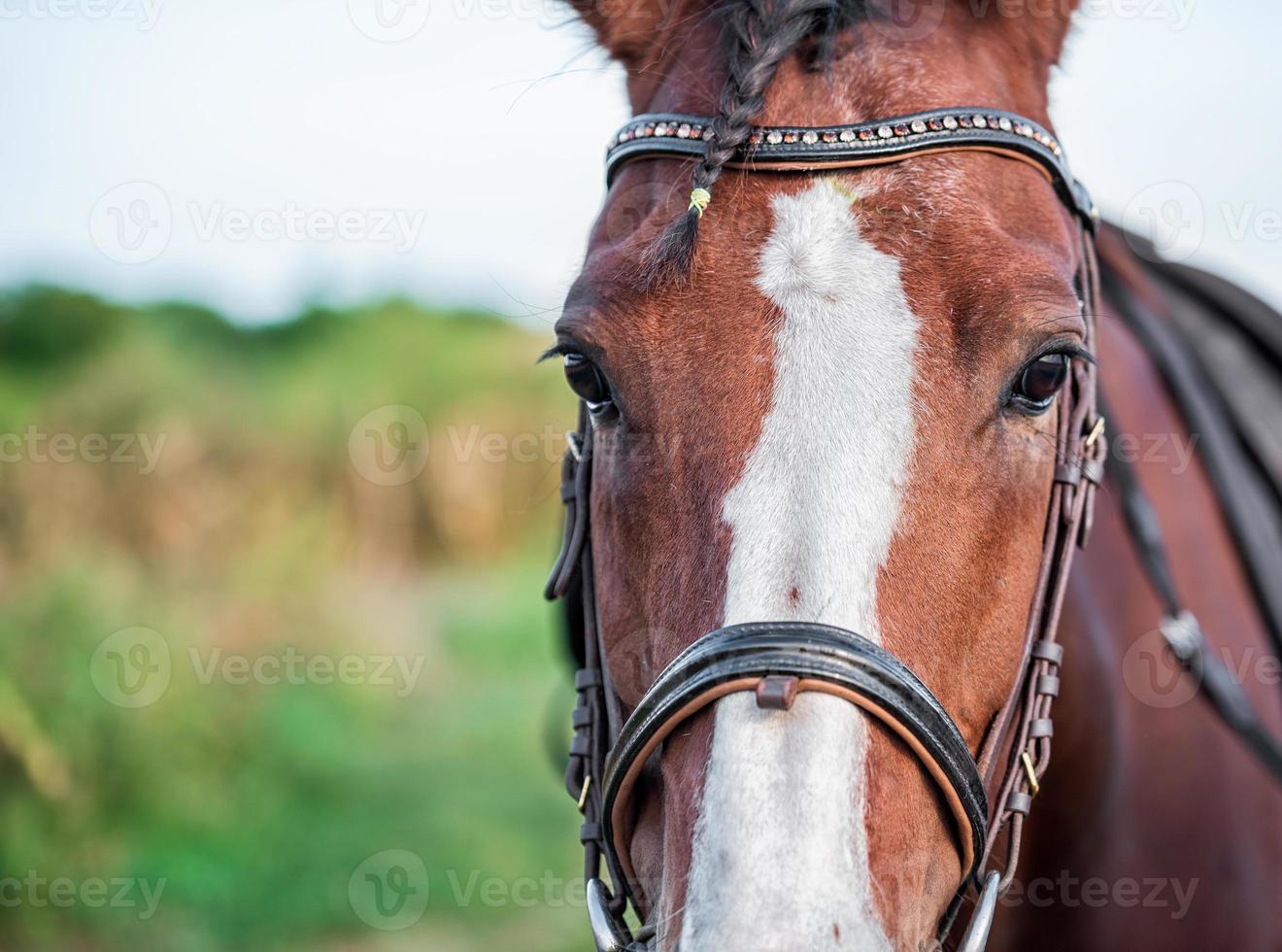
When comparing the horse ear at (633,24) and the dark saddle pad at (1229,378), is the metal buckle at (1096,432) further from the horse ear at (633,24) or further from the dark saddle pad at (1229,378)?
the horse ear at (633,24)

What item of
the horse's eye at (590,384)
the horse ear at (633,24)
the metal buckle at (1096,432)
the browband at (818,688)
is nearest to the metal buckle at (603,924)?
the browband at (818,688)

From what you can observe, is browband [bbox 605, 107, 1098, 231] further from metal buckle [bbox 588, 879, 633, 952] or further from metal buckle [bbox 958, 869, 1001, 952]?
metal buckle [bbox 588, 879, 633, 952]

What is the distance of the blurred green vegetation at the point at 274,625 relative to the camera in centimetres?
642

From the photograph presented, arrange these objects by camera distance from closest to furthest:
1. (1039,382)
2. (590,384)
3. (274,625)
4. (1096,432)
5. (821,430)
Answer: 1. (821,430)
2. (1039,382)
3. (590,384)
4. (1096,432)
5. (274,625)

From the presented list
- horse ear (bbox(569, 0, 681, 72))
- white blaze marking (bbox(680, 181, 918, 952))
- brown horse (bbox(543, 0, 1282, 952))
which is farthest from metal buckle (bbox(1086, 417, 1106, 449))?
horse ear (bbox(569, 0, 681, 72))

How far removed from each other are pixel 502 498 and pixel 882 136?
1174cm

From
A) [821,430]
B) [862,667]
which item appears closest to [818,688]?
[862,667]

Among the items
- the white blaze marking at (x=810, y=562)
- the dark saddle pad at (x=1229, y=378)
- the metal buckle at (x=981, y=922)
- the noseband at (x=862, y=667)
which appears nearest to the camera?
the white blaze marking at (x=810, y=562)

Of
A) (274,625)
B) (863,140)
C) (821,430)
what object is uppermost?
(274,625)

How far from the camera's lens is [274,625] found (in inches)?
336

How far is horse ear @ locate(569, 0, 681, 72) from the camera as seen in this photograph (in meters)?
2.45

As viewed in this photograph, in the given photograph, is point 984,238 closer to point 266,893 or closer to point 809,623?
point 809,623

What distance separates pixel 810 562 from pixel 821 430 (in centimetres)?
21

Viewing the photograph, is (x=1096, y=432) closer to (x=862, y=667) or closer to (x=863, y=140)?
(x=863, y=140)
